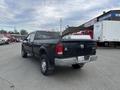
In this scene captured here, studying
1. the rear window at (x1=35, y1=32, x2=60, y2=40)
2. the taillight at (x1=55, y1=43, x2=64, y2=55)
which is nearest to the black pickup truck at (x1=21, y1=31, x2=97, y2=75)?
the taillight at (x1=55, y1=43, x2=64, y2=55)

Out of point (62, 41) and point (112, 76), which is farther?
point (112, 76)

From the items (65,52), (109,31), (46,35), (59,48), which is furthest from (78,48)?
(109,31)

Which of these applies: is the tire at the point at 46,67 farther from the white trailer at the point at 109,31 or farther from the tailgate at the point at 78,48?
the white trailer at the point at 109,31

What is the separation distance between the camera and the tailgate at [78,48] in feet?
19.1

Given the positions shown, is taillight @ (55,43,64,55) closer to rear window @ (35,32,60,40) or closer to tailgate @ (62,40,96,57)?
tailgate @ (62,40,96,57)

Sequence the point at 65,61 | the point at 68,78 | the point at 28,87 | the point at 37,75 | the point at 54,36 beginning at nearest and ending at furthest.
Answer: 1. the point at 28,87
2. the point at 65,61
3. the point at 68,78
4. the point at 37,75
5. the point at 54,36

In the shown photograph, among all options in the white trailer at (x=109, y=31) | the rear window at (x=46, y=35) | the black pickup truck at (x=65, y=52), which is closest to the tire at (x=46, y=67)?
the black pickup truck at (x=65, y=52)

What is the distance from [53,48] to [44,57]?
913 mm

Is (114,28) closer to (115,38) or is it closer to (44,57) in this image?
(115,38)

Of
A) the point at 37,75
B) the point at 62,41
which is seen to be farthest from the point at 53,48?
the point at 37,75

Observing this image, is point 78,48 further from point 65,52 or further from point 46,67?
point 46,67

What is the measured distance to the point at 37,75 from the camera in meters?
6.60

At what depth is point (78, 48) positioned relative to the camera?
20.1ft

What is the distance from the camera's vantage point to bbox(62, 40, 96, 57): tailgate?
582cm
